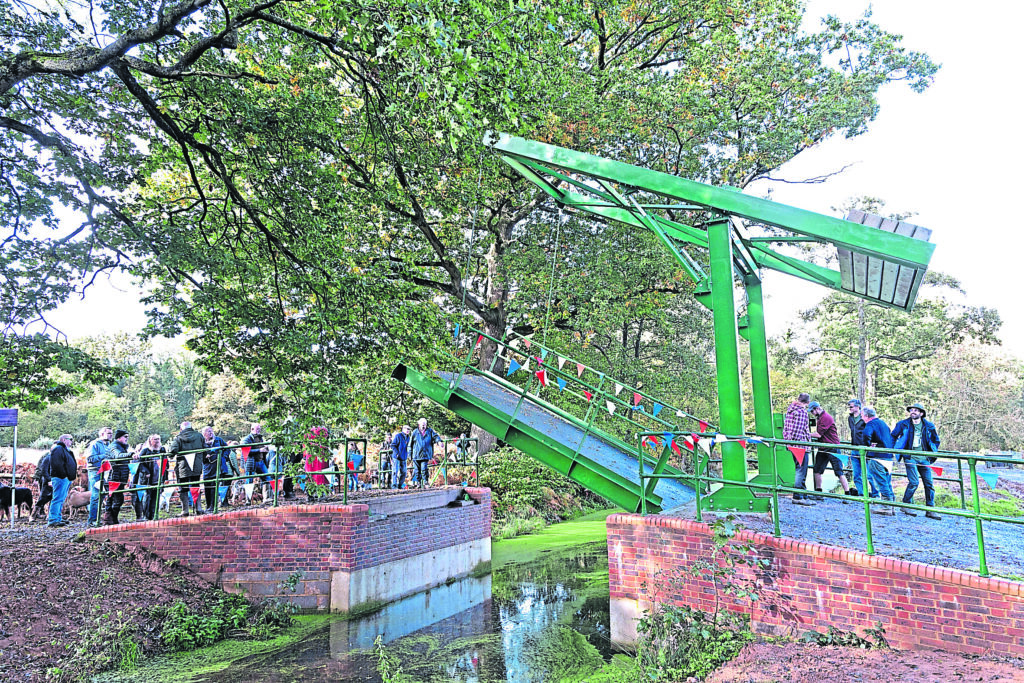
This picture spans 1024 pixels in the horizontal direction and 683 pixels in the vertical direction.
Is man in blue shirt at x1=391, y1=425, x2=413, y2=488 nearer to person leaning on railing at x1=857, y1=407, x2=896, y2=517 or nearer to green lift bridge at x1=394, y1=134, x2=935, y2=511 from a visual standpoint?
green lift bridge at x1=394, y1=134, x2=935, y2=511

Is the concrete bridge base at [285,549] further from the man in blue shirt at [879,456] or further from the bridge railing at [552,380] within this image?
the man in blue shirt at [879,456]

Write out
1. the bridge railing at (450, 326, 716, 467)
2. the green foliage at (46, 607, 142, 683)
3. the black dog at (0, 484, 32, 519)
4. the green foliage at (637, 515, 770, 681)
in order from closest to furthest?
1. the green foliage at (637, 515, 770, 681)
2. the green foliage at (46, 607, 142, 683)
3. the bridge railing at (450, 326, 716, 467)
4. the black dog at (0, 484, 32, 519)

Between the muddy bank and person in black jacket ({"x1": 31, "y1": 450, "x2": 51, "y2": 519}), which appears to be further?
person in black jacket ({"x1": 31, "y1": 450, "x2": 51, "y2": 519})

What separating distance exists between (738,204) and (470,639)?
6948 mm

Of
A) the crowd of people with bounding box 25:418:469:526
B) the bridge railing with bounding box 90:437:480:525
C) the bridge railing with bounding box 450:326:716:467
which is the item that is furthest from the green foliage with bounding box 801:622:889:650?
the crowd of people with bounding box 25:418:469:526

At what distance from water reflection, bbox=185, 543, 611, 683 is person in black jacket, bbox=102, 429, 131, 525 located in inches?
189

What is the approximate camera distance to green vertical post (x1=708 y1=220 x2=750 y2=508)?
862 centimetres

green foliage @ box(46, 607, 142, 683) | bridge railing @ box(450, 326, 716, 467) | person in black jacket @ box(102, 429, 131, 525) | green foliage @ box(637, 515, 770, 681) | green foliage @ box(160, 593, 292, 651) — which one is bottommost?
green foliage @ box(160, 593, 292, 651)

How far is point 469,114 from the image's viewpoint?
254 inches

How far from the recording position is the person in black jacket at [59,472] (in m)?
11.8

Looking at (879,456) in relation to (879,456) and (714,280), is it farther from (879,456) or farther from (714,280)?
(714,280)

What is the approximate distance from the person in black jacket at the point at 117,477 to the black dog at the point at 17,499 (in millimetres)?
3075

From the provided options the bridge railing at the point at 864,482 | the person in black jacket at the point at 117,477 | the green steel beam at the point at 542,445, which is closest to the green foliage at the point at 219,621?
the person in black jacket at the point at 117,477

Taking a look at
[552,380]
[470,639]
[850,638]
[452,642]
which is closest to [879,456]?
[850,638]
